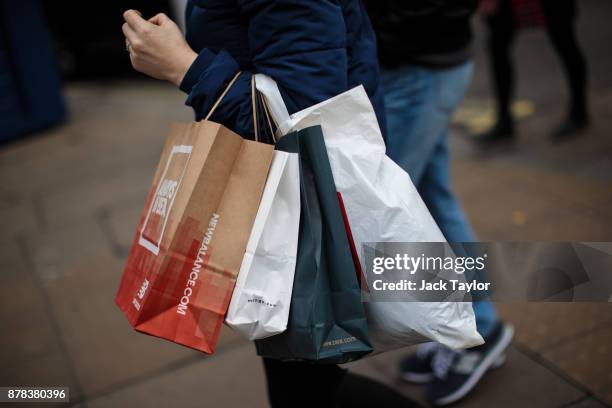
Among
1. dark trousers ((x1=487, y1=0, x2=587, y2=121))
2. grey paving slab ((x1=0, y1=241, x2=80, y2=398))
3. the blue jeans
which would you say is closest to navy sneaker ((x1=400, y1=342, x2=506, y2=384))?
the blue jeans

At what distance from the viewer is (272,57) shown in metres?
1.58

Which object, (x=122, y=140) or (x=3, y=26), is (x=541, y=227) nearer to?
(x=122, y=140)

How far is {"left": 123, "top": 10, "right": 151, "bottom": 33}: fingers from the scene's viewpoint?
1.67 metres

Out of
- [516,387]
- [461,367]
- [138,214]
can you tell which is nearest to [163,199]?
Answer: [461,367]

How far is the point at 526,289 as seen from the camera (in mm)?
1865

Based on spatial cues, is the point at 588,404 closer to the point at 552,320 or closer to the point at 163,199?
the point at 552,320

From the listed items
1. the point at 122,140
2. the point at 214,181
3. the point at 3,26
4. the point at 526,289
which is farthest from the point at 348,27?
the point at 3,26

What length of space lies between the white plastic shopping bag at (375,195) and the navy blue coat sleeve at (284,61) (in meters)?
0.05

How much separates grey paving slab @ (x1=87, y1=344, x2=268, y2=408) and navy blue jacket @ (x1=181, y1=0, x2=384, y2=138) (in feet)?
4.96

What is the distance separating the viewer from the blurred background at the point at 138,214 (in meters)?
2.86

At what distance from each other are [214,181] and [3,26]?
5718mm

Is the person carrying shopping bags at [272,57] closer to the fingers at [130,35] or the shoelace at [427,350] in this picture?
the fingers at [130,35]

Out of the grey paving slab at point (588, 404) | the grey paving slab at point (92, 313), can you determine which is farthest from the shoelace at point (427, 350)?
the grey paving slab at point (92, 313)

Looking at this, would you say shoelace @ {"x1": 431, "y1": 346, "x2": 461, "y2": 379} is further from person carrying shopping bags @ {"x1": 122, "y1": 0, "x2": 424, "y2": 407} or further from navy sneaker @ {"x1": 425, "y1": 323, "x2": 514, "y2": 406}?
person carrying shopping bags @ {"x1": 122, "y1": 0, "x2": 424, "y2": 407}
